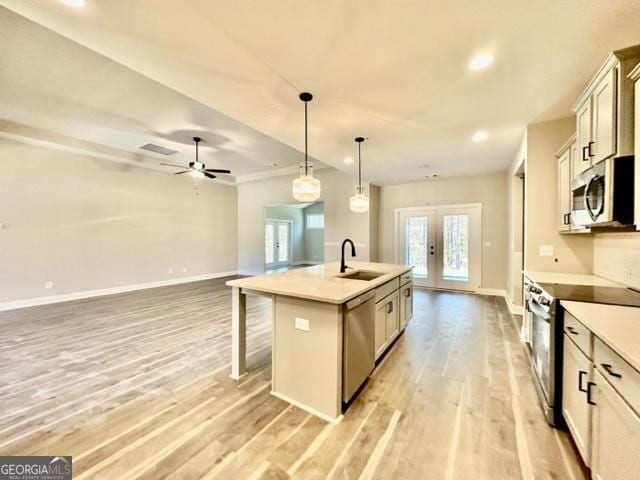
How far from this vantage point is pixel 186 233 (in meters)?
7.61

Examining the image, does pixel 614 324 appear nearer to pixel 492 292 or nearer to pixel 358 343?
pixel 358 343

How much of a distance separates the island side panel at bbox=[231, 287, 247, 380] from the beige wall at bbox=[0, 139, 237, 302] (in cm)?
524

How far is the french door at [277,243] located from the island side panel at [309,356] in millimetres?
8473

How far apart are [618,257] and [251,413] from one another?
3523mm

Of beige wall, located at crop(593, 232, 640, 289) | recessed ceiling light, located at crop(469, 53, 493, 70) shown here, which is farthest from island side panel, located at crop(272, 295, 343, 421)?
beige wall, located at crop(593, 232, 640, 289)

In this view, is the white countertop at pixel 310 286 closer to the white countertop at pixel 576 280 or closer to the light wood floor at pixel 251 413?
the light wood floor at pixel 251 413

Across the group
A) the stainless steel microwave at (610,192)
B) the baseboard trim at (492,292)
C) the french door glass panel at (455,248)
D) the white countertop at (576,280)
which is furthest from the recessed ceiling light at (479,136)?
the baseboard trim at (492,292)

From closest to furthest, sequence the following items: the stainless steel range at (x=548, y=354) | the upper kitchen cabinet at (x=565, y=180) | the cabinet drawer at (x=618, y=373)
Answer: the cabinet drawer at (x=618, y=373) → the stainless steel range at (x=548, y=354) → the upper kitchen cabinet at (x=565, y=180)

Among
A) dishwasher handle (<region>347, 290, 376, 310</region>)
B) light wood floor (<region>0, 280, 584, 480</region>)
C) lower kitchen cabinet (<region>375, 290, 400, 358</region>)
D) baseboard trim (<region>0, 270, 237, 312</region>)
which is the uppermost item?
dishwasher handle (<region>347, 290, 376, 310</region>)

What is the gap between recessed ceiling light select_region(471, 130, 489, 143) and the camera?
364 centimetres

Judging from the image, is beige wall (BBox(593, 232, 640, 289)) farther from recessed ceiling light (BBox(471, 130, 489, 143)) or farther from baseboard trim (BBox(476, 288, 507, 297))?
baseboard trim (BBox(476, 288, 507, 297))

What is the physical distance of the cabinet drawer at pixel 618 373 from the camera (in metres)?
1.00

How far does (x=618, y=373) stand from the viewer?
1.11m

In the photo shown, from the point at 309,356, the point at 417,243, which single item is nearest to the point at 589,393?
the point at 309,356
